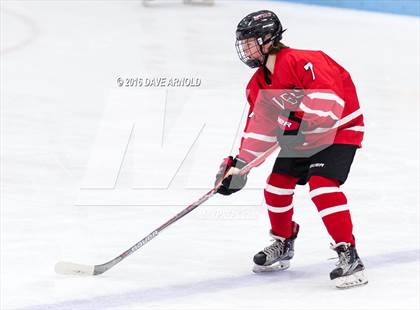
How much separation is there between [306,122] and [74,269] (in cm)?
96

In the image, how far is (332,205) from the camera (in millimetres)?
3717

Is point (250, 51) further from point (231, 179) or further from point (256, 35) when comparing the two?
point (231, 179)

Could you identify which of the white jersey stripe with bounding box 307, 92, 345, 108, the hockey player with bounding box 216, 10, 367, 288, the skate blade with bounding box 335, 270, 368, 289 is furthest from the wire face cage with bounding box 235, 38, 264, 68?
the skate blade with bounding box 335, 270, 368, 289

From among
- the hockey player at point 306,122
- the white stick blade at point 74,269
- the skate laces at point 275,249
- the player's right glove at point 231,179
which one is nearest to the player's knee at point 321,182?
the hockey player at point 306,122

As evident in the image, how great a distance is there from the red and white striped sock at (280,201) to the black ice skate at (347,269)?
0.27 metres

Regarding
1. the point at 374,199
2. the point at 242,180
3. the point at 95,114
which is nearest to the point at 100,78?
the point at 95,114

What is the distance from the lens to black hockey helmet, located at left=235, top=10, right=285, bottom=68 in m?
3.70

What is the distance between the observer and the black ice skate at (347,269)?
3.74 meters

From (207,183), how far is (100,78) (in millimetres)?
2609

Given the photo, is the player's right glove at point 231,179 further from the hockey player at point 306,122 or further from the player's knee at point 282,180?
the player's knee at point 282,180

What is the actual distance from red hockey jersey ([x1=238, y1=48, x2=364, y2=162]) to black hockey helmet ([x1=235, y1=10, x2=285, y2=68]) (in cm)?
6

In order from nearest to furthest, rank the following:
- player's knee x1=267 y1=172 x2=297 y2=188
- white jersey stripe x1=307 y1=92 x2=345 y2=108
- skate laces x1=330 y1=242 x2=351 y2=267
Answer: white jersey stripe x1=307 y1=92 x2=345 y2=108, skate laces x1=330 y1=242 x2=351 y2=267, player's knee x1=267 y1=172 x2=297 y2=188

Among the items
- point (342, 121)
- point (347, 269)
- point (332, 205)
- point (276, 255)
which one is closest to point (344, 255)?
point (347, 269)

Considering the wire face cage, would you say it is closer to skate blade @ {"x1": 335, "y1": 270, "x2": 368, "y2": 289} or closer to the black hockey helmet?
the black hockey helmet
